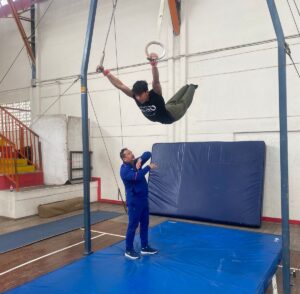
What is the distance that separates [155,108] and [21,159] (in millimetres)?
5239

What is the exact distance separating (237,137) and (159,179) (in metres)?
1.84

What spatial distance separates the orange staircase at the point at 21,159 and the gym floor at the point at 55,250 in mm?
975

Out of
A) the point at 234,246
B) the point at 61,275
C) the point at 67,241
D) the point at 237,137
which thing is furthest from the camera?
the point at 237,137

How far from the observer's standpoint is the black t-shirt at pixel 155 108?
→ 3.50 m

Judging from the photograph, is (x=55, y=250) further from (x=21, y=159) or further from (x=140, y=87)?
(x=21, y=159)

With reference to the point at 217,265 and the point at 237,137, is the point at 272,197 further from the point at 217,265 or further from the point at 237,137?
the point at 217,265

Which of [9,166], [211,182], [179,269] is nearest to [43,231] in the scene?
[9,166]

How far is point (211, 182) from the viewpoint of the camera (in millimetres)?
5973

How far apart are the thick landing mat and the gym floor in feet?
1.39

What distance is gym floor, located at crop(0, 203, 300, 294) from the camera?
365cm

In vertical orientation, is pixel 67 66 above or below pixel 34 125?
above

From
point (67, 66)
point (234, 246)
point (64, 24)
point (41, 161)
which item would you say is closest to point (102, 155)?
point (41, 161)

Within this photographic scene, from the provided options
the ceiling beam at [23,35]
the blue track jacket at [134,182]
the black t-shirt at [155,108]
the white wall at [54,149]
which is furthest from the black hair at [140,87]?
the ceiling beam at [23,35]

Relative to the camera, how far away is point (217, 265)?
364 centimetres
